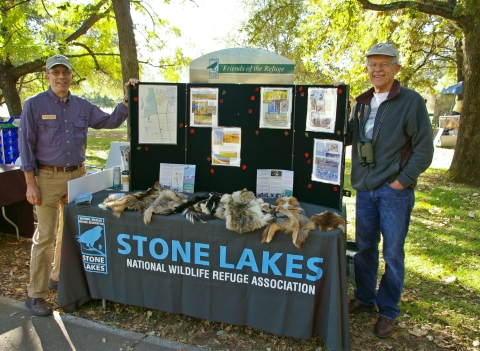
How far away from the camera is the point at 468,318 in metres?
3.24

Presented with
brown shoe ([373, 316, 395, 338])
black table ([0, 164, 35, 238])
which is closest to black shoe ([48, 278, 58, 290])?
black table ([0, 164, 35, 238])

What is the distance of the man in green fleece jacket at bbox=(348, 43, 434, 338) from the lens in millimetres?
2707

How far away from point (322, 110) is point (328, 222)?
99 cm

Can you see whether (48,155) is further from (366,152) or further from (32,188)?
(366,152)

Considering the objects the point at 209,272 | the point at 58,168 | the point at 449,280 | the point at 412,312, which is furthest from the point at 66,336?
the point at 449,280

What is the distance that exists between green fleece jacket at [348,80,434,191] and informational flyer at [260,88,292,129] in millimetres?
673

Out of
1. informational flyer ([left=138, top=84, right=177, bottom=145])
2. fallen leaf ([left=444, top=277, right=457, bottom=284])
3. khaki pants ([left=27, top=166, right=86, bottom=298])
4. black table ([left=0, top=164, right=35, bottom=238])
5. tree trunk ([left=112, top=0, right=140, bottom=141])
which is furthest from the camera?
tree trunk ([left=112, top=0, right=140, bottom=141])

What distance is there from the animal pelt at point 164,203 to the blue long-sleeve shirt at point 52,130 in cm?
91

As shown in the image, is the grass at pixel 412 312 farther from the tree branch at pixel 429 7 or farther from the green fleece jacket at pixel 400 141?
the tree branch at pixel 429 7

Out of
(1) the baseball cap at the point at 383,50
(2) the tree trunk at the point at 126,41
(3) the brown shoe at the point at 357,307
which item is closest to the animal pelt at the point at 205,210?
(3) the brown shoe at the point at 357,307

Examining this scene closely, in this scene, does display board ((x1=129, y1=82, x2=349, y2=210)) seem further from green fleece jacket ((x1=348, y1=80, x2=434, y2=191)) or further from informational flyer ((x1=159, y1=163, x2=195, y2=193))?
green fleece jacket ((x1=348, y1=80, x2=434, y2=191))

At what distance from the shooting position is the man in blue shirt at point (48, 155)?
3152 millimetres

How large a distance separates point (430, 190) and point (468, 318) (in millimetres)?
4991

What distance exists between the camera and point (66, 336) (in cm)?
289
